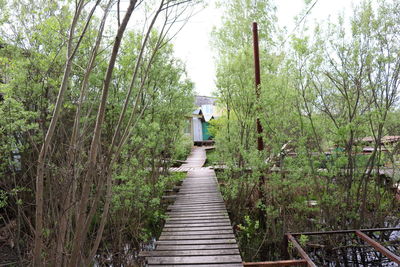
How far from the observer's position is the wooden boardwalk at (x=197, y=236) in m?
3.72

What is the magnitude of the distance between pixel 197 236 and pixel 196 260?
79cm

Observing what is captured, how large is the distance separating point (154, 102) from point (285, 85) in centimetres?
309

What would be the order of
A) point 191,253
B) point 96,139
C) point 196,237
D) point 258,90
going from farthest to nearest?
point 258,90 → point 196,237 → point 191,253 → point 96,139

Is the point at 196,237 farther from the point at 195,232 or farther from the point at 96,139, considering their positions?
the point at 96,139

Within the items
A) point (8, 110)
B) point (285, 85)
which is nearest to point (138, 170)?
point (8, 110)

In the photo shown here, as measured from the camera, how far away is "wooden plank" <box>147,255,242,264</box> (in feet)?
12.0

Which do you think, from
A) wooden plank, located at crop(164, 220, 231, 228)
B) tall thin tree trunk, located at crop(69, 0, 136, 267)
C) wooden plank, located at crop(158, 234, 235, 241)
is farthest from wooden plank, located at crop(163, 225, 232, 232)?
tall thin tree trunk, located at crop(69, 0, 136, 267)

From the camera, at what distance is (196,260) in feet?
12.2

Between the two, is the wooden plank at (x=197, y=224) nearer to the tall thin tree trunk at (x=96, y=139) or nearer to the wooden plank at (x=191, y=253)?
→ the wooden plank at (x=191, y=253)

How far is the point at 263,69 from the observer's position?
7090mm

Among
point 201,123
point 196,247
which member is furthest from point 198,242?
point 201,123

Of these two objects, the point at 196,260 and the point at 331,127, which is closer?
the point at 196,260

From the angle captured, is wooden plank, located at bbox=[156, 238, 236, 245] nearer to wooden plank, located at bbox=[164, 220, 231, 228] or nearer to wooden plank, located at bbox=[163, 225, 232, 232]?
wooden plank, located at bbox=[163, 225, 232, 232]

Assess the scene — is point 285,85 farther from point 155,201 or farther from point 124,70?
point 155,201
